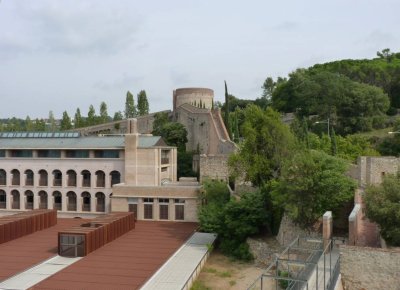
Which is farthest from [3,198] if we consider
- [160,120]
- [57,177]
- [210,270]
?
[210,270]

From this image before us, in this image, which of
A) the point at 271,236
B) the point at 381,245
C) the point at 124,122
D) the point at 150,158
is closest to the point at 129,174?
the point at 150,158

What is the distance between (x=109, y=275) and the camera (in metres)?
24.5

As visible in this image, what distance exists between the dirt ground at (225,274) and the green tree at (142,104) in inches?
2183

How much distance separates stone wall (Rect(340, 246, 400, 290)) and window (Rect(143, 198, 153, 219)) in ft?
71.7

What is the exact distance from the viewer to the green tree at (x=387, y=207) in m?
21.8

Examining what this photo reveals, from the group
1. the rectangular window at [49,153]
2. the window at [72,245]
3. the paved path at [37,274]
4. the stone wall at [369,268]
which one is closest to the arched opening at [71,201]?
the rectangular window at [49,153]

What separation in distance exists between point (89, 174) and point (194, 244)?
58.1 feet

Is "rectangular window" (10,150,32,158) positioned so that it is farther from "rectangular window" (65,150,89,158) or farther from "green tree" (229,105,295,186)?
"green tree" (229,105,295,186)

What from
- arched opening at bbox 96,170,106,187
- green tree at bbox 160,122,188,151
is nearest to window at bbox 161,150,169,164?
arched opening at bbox 96,170,106,187

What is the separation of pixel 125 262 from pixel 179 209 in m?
13.6

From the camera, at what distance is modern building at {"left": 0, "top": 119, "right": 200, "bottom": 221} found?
4262 centimetres

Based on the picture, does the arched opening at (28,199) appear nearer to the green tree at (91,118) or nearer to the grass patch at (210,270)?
the grass patch at (210,270)

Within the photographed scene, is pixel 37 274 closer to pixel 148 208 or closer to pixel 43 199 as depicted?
pixel 148 208

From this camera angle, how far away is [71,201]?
45406 millimetres
